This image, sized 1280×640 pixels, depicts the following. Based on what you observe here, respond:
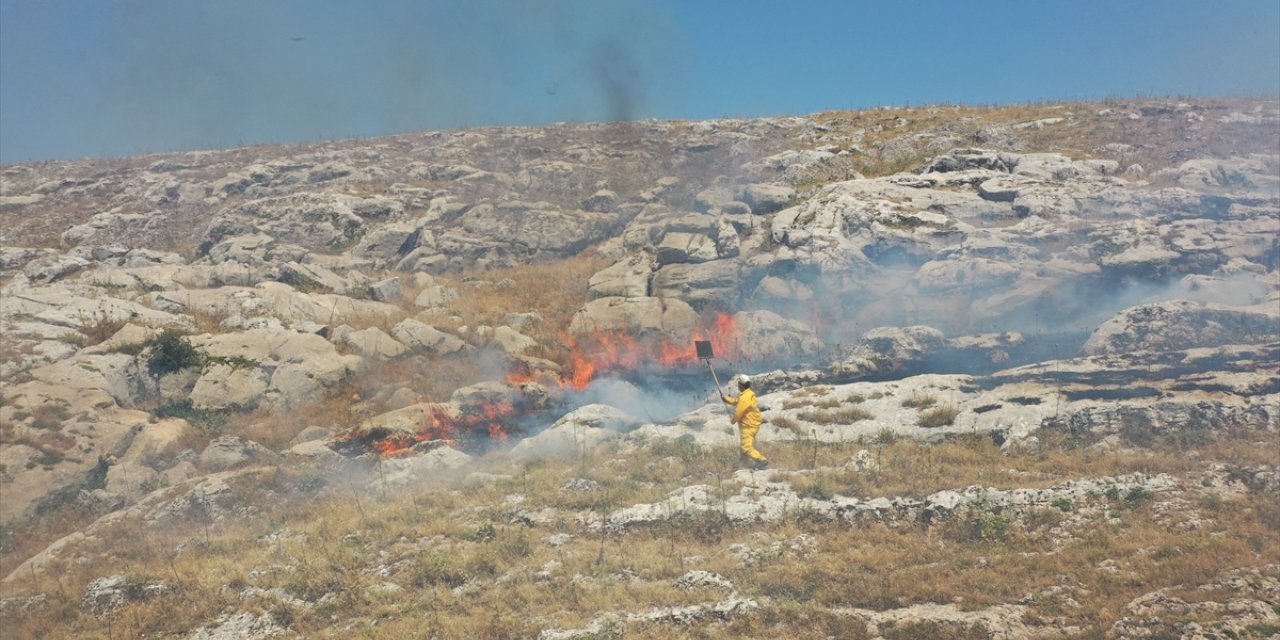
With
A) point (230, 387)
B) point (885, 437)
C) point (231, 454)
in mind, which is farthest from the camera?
point (230, 387)

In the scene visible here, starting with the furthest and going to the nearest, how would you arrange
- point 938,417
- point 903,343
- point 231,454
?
1. point 903,343
2. point 231,454
3. point 938,417

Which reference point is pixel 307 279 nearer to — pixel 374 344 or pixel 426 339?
Answer: pixel 374 344

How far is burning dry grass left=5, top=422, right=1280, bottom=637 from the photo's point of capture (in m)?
9.46

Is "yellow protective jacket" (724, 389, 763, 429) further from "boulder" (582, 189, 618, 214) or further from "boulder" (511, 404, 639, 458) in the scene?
"boulder" (582, 189, 618, 214)

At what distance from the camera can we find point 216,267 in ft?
98.7

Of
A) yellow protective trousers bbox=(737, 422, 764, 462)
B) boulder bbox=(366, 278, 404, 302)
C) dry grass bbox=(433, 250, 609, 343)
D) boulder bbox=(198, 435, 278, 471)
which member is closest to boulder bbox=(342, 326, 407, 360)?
dry grass bbox=(433, 250, 609, 343)

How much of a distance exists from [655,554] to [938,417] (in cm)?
844

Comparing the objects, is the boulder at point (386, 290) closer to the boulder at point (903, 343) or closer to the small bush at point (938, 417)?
the boulder at point (903, 343)

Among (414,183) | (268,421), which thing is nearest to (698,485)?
(268,421)

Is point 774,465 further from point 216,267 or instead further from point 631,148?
point 631,148

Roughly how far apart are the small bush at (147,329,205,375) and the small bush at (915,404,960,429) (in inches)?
839

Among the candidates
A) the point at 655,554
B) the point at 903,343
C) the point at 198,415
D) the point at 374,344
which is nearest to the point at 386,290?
the point at 374,344

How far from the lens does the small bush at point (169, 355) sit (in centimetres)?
2012

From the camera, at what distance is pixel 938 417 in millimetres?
15875
